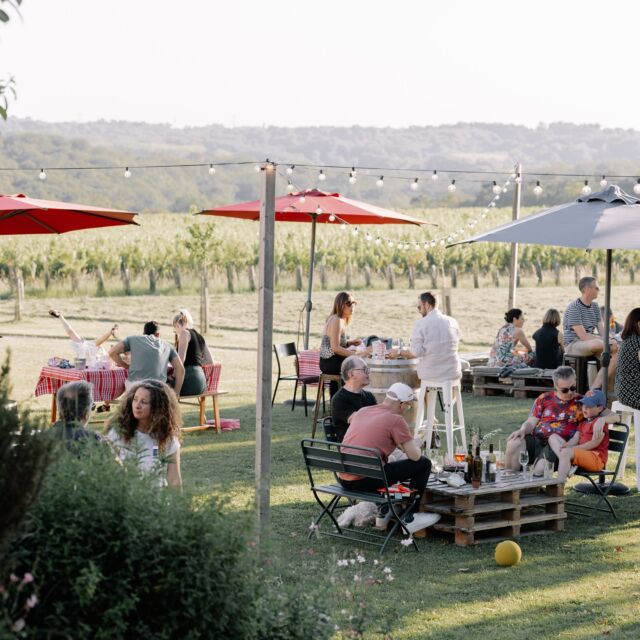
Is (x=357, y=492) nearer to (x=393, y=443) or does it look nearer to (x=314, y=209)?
(x=393, y=443)

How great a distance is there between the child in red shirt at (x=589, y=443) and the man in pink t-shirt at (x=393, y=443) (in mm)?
1393

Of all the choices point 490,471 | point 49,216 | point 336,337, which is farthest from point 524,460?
point 49,216

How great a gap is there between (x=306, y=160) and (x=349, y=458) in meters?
171

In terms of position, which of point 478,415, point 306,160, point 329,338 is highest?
point 306,160

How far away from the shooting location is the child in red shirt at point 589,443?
8.37 metres

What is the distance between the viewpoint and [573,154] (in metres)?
180

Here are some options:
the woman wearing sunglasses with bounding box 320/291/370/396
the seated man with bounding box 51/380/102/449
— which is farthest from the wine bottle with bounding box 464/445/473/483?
the woman wearing sunglasses with bounding box 320/291/370/396

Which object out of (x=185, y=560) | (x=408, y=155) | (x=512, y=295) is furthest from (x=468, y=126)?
(x=185, y=560)

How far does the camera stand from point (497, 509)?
7.57m

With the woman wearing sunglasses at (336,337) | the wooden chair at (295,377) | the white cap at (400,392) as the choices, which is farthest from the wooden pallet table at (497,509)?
the wooden chair at (295,377)

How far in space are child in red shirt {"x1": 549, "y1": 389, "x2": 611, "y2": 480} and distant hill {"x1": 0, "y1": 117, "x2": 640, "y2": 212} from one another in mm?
102635

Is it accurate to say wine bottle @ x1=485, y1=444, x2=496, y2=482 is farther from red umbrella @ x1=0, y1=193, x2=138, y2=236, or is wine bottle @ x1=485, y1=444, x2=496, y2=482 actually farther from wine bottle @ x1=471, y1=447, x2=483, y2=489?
red umbrella @ x1=0, y1=193, x2=138, y2=236

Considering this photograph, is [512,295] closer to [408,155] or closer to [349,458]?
[349,458]

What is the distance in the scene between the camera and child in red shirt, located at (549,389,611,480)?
27.5ft
